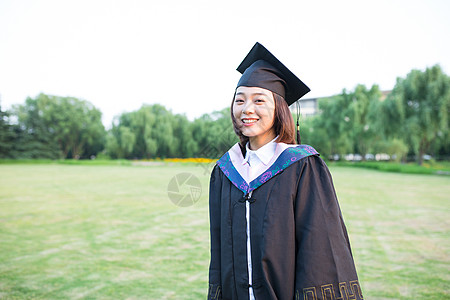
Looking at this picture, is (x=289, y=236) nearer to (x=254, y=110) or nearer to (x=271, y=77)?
(x=254, y=110)

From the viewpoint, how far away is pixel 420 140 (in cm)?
Result: 1897

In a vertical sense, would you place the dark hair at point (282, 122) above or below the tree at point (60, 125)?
below

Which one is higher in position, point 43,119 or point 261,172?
point 43,119

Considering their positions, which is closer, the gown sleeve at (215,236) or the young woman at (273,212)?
the young woman at (273,212)

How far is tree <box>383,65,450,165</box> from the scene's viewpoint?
18.1 m

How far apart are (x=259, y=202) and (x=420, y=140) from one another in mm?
20900

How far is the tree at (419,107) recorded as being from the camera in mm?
18094

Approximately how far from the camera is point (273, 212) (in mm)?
1370

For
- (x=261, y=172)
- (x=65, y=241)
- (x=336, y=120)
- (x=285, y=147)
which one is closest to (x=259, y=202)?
(x=261, y=172)

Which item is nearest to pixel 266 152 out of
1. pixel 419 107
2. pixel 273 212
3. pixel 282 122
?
pixel 282 122

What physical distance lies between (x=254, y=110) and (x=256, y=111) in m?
0.01

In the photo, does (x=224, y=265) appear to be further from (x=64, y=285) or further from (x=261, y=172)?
(x=64, y=285)

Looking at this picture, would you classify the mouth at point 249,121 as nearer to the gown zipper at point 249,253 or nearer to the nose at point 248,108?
the nose at point 248,108

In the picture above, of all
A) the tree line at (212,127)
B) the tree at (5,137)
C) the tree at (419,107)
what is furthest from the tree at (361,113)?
the tree at (5,137)
